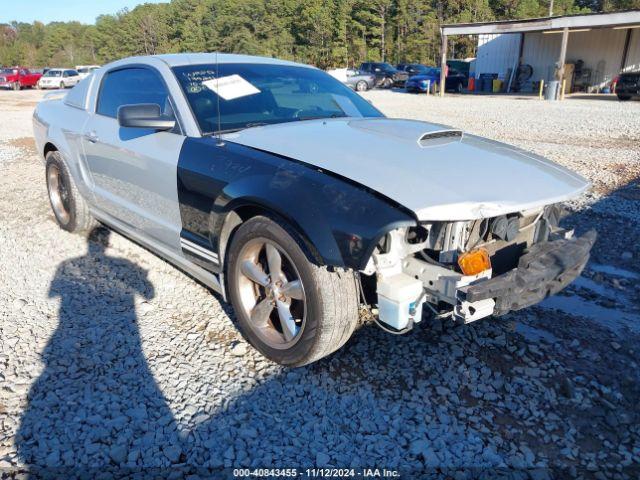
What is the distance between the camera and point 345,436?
2330mm

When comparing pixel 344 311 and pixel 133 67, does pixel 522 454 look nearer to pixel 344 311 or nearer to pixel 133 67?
pixel 344 311

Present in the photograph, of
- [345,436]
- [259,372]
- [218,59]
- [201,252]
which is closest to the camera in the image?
[345,436]

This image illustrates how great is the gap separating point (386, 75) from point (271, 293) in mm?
29124

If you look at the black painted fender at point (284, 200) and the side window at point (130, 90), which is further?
the side window at point (130, 90)

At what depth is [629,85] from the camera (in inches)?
782

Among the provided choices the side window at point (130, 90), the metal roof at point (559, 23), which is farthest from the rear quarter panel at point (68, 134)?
the metal roof at point (559, 23)

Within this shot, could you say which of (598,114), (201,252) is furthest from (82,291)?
(598,114)

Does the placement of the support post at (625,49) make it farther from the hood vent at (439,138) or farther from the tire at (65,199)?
the tire at (65,199)

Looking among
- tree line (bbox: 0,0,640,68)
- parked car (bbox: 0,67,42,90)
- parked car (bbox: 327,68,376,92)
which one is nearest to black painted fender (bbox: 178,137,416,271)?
parked car (bbox: 327,68,376,92)

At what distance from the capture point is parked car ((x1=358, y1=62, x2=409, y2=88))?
97.6 feet

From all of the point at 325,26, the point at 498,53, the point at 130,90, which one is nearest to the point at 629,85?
the point at 498,53

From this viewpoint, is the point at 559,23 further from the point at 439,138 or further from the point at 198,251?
the point at 198,251

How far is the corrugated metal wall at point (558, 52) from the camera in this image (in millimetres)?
25062

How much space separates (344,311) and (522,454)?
1.01 meters
